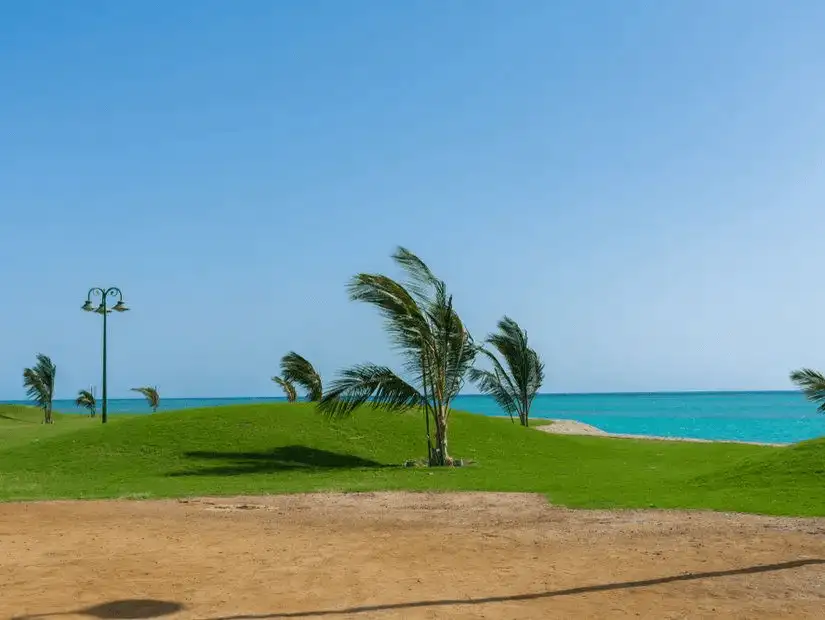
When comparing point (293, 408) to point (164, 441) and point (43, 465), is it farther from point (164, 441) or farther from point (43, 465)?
point (43, 465)

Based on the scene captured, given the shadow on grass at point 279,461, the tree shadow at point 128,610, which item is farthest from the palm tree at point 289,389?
the tree shadow at point 128,610

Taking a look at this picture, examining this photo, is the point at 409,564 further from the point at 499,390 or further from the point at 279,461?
the point at 499,390

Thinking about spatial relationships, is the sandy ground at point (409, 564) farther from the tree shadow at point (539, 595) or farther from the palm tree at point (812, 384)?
the palm tree at point (812, 384)

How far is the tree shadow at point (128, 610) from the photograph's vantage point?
26.1ft

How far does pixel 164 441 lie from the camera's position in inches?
1094

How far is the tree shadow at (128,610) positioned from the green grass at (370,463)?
1000cm

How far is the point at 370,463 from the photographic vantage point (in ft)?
87.7

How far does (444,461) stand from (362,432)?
527 centimetres

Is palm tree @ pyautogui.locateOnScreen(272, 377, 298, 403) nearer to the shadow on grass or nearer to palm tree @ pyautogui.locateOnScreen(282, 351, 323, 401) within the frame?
palm tree @ pyautogui.locateOnScreen(282, 351, 323, 401)

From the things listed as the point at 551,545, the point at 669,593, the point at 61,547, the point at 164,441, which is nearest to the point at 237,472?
the point at 164,441

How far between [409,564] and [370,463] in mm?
16586

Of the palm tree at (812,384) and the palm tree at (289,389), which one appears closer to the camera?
the palm tree at (812,384)

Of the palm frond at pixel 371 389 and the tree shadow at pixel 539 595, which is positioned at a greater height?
the palm frond at pixel 371 389

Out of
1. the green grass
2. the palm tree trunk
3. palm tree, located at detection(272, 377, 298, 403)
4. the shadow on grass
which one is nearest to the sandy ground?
the green grass
